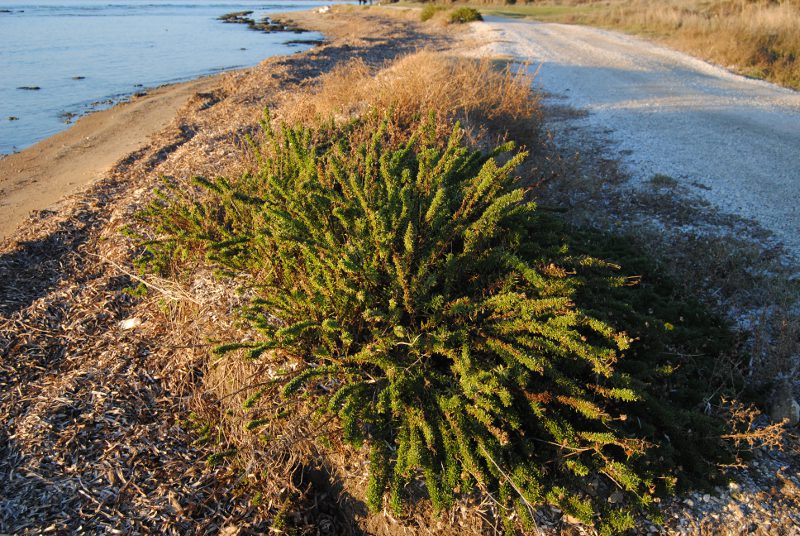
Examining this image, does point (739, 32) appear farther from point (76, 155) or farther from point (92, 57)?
point (92, 57)

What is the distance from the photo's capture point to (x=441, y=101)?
247 inches

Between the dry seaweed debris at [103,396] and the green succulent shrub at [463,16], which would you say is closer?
the dry seaweed debris at [103,396]

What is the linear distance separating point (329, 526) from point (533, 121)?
21.1 feet

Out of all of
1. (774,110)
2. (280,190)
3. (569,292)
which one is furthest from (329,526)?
(774,110)

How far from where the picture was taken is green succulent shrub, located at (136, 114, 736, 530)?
2410 millimetres

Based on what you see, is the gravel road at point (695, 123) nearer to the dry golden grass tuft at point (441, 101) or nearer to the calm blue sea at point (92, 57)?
the dry golden grass tuft at point (441, 101)

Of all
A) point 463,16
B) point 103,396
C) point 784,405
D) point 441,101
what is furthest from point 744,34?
point 103,396

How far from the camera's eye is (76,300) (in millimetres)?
4402

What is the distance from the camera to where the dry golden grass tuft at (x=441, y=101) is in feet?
20.2

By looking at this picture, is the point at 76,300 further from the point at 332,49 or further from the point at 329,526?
the point at 332,49

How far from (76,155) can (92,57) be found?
15.6 metres

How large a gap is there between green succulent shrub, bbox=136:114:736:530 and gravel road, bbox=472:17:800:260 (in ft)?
10.2

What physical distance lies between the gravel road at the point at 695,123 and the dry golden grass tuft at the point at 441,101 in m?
1.63

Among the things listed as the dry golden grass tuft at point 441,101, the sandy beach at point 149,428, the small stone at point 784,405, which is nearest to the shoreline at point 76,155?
the sandy beach at point 149,428
